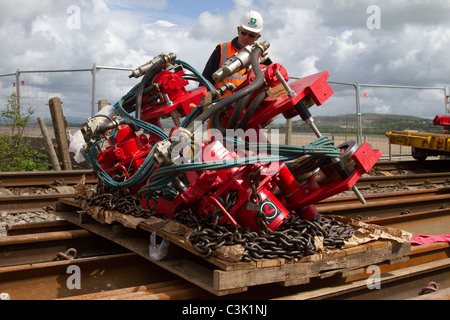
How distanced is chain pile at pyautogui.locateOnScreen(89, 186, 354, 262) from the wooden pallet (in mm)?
59

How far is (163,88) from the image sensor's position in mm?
4699

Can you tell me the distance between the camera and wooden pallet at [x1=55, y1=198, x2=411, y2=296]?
2.80 metres

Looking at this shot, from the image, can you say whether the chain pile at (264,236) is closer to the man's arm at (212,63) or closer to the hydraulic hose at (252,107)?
the hydraulic hose at (252,107)

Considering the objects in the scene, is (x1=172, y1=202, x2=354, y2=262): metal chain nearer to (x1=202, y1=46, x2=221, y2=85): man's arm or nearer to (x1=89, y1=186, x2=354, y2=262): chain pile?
(x1=89, y1=186, x2=354, y2=262): chain pile

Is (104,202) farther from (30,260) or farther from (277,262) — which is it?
(277,262)

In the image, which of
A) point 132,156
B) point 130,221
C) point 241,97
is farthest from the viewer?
point 132,156

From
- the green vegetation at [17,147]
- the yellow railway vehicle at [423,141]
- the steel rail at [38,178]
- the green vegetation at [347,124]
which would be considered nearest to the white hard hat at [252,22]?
the steel rail at [38,178]

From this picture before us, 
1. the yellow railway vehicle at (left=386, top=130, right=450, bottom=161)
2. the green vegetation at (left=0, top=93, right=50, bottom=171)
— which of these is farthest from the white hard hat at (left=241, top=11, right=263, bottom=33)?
the yellow railway vehicle at (left=386, top=130, right=450, bottom=161)

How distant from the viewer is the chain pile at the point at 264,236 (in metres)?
2.93

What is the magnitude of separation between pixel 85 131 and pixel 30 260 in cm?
127

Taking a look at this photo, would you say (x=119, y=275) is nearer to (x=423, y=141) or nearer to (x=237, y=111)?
(x=237, y=111)

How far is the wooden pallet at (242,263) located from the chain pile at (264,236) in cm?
6

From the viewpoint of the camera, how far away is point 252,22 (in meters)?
4.48

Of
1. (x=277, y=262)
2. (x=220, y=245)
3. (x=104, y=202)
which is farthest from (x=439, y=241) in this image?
(x=104, y=202)
